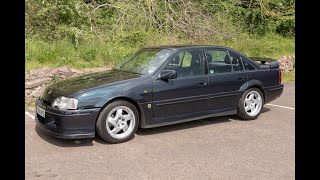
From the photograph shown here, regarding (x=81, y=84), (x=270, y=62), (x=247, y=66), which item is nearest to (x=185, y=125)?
(x=247, y=66)

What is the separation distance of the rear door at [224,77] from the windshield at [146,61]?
85 centimetres

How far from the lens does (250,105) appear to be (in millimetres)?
6500

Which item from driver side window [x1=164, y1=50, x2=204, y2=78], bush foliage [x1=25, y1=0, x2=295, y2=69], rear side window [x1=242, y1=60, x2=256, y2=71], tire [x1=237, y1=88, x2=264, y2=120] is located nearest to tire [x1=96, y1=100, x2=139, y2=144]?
driver side window [x1=164, y1=50, x2=204, y2=78]

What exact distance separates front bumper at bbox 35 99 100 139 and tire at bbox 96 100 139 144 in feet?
0.43

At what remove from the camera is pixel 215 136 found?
546 centimetres

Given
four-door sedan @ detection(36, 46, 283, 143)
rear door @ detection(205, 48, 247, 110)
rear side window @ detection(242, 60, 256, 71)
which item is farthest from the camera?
rear side window @ detection(242, 60, 256, 71)

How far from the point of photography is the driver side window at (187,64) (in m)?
5.69

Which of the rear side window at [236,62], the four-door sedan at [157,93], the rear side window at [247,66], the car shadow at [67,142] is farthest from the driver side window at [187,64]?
the car shadow at [67,142]

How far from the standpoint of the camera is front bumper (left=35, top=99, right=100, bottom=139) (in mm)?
4695

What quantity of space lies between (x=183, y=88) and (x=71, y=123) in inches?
76.0

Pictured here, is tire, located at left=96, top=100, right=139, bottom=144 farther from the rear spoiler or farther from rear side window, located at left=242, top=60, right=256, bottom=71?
the rear spoiler

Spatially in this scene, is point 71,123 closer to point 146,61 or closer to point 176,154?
point 176,154

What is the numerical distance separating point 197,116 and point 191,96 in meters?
0.38

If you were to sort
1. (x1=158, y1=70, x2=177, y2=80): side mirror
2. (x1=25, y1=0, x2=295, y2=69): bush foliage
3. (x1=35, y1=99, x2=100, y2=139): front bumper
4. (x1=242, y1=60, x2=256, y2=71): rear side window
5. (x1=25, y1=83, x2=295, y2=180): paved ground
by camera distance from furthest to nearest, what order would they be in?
(x1=25, y1=0, x2=295, y2=69): bush foliage < (x1=242, y1=60, x2=256, y2=71): rear side window < (x1=158, y1=70, x2=177, y2=80): side mirror < (x1=35, y1=99, x2=100, y2=139): front bumper < (x1=25, y1=83, x2=295, y2=180): paved ground
